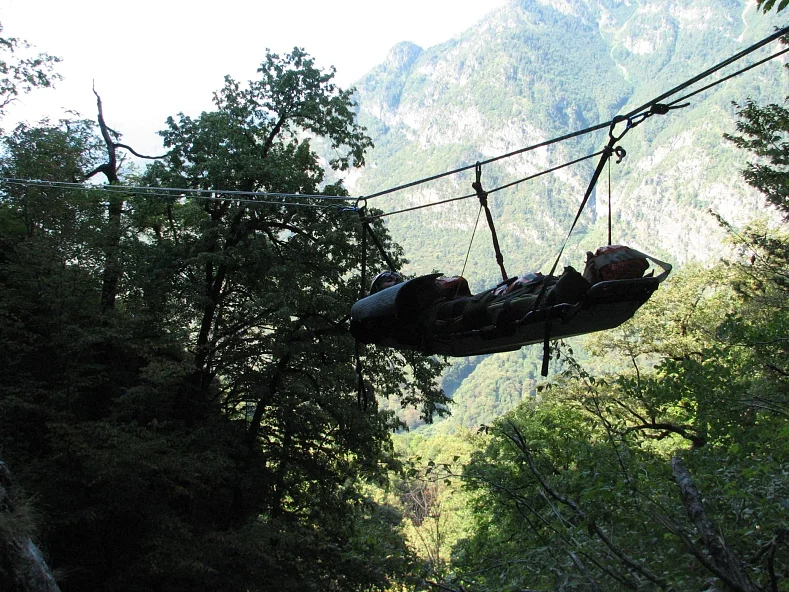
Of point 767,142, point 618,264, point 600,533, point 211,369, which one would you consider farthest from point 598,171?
point 211,369

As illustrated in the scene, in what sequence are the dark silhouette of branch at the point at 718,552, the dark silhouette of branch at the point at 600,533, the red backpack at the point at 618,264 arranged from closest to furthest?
the dark silhouette of branch at the point at 718,552
the dark silhouette of branch at the point at 600,533
the red backpack at the point at 618,264

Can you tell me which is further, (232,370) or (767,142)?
(232,370)

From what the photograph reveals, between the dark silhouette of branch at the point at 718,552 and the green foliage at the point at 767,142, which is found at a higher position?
the green foliage at the point at 767,142

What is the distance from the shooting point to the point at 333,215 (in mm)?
12391

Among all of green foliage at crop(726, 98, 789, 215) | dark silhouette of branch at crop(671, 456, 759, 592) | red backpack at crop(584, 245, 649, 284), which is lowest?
dark silhouette of branch at crop(671, 456, 759, 592)

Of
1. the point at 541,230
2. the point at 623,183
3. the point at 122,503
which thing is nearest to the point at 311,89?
the point at 122,503

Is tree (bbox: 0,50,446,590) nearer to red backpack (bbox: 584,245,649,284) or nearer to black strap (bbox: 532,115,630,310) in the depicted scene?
black strap (bbox: 532,115,630,310)

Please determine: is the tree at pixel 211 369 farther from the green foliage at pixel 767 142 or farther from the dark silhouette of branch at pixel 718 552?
the dark silhouette of branch at pixel 718 552

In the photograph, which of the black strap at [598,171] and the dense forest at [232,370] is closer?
the black strap at [598,171]

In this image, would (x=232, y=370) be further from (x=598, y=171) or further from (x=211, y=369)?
(x=598, y=171)

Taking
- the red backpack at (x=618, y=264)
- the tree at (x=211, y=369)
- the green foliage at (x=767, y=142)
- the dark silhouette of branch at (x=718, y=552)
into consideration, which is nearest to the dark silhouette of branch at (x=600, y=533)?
the dark silhouette of branch at (x=718, y=552)

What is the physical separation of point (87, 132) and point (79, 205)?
329 cm

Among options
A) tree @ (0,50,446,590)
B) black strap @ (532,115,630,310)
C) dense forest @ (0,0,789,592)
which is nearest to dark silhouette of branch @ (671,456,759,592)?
black strap @ (532,115,630,310)

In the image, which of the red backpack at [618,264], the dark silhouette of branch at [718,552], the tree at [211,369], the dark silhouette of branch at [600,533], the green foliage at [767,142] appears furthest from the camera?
the tree at [211,369]
